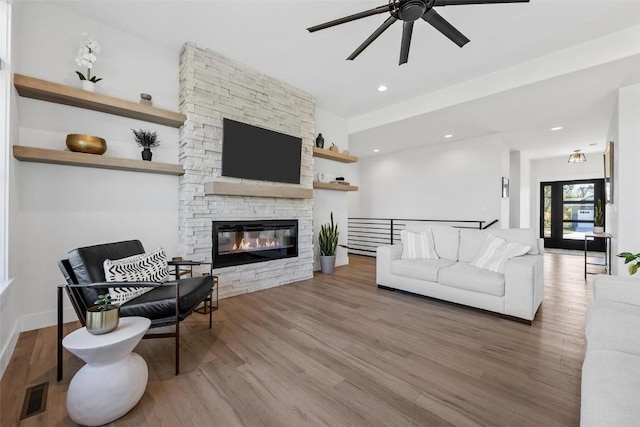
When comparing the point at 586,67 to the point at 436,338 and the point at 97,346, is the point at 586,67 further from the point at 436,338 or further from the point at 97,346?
the point at 97,346

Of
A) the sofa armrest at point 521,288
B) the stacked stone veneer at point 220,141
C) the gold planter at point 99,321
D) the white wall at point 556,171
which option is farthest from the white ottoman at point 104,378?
the white wall at point 556,171

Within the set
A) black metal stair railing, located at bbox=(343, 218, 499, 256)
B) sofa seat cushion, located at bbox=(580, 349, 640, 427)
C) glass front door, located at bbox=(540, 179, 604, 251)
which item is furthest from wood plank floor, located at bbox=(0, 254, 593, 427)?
glass front door, located at bbox=(540, 179, 604, 251)

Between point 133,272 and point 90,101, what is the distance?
1777 mm

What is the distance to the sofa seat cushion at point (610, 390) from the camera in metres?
0.84

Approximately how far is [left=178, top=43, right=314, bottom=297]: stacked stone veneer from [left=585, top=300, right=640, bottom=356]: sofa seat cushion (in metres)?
3.29

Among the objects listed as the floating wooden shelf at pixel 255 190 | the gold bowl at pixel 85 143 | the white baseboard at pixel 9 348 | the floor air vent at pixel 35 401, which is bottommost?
the floor air vent at pixel 35 401

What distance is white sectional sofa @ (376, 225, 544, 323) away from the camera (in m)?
2.64

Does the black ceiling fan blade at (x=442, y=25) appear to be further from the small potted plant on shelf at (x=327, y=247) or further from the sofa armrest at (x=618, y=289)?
the small potted plant on shelf at (x=327, y=247)

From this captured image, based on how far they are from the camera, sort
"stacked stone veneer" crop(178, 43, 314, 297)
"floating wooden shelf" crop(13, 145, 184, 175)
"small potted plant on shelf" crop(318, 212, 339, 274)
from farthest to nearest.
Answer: "small potted plant on shelf" crop(318, 212, 339, 274) < "stacked stone veneer" crop(178, 43, 314, 297) < "floating wooden shelf" crop(13, 145, 184, 175)

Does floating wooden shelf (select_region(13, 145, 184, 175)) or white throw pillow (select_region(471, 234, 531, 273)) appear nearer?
floating wooden shelf (select_region(13, 145, 184, 175))

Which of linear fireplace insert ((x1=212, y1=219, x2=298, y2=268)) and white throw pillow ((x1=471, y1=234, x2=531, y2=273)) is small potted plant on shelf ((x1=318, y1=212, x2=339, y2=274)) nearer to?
linear fireplace insert ((x1=212, y1=219, x2=298, y2=268))

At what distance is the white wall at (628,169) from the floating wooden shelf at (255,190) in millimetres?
4195

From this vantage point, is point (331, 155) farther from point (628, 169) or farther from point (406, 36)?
point (628, 169)

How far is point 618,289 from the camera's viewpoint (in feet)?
5.98
